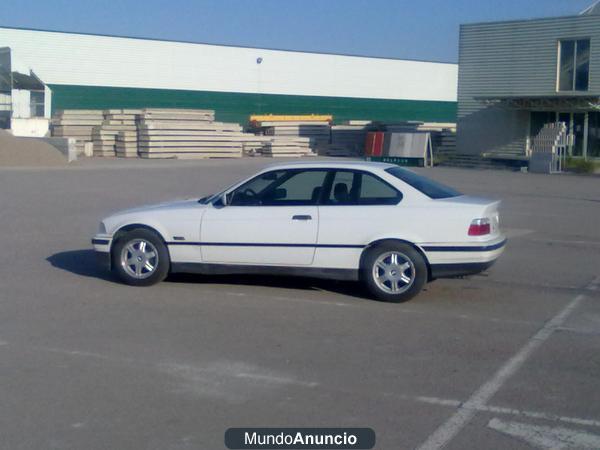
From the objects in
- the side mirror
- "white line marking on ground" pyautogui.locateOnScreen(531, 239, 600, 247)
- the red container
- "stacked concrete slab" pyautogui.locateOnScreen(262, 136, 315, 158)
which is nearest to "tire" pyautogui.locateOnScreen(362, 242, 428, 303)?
the side mirror

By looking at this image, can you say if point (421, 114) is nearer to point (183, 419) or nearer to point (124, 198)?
point (124, 198)

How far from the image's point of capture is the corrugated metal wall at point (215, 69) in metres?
49.0

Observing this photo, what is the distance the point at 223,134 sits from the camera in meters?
41.8

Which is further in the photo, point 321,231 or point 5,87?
point 5,87

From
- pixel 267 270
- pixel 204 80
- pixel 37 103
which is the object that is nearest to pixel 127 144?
pixel 37 103

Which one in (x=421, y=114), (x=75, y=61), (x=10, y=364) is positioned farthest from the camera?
(x=421, y=114)

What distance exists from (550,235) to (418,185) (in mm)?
6299

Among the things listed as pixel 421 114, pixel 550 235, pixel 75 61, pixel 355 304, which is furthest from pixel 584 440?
pixel 421 114

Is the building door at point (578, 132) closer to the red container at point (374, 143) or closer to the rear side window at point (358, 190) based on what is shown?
the red container at point (374, 143)

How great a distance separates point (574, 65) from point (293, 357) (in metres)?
31.1

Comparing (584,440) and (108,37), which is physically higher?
Answer: (108,37)

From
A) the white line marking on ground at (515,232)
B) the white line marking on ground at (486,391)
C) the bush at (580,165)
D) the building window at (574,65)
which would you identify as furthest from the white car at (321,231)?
the building window at (574,65)

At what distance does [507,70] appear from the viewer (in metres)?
37.6

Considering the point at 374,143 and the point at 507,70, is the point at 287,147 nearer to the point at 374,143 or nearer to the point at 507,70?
the point at 374,143
